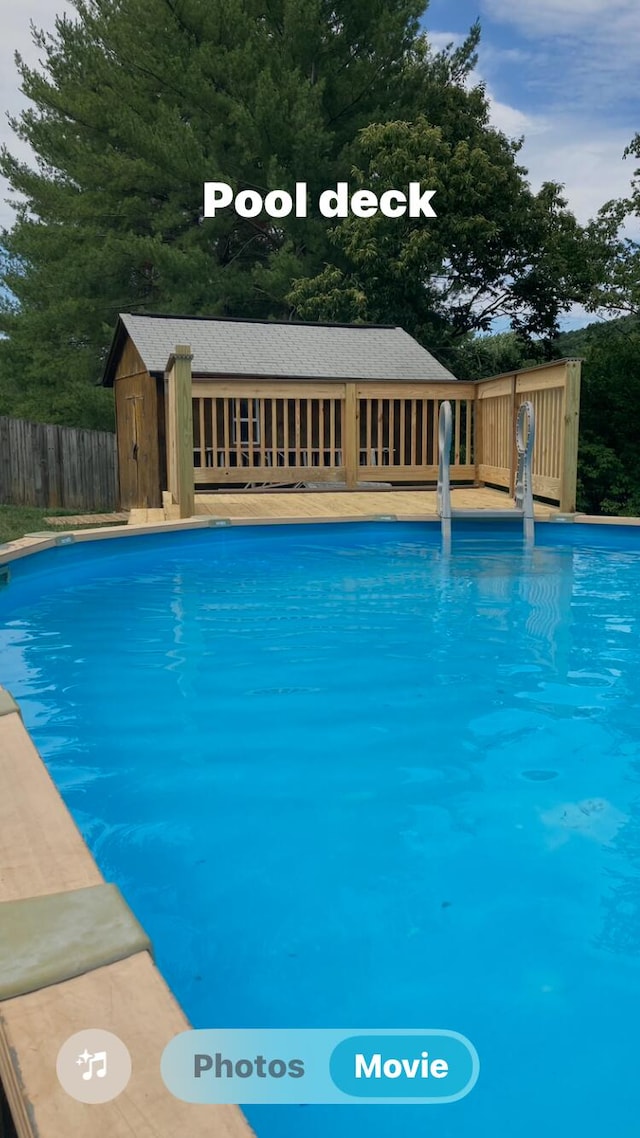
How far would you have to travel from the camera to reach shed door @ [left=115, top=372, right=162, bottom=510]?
14664 millimetres

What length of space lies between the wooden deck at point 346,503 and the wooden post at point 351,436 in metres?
0.21

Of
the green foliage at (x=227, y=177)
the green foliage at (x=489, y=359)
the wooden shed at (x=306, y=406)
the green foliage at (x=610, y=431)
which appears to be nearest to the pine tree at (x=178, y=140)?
the green foliage at (x=227, y=177)

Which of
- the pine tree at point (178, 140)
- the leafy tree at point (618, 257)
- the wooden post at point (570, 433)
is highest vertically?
the pine tree at point (178, 140)

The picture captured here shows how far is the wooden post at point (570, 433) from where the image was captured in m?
8.43

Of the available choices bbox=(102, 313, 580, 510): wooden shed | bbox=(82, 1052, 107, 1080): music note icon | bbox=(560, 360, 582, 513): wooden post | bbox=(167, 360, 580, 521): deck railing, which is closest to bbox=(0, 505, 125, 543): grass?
bbox=(102, 313, 580, 510): wooden shed

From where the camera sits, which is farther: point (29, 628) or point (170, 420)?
point (170, 420)

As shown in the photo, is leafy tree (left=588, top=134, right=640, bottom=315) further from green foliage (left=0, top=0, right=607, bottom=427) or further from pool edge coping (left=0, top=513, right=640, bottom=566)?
pool edge coping (left=0, top=513, right=640, bottom=566)

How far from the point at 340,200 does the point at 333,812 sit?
2170 centimetres

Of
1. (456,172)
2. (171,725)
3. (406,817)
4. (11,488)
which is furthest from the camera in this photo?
(456,172)

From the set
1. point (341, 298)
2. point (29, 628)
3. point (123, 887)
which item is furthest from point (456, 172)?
point (123, 887)

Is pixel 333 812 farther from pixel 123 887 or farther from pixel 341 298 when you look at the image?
pixel 341 298

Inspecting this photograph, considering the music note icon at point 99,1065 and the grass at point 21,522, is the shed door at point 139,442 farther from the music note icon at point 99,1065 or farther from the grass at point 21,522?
the music note icon at point 99,1065

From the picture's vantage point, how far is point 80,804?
9.65 feet

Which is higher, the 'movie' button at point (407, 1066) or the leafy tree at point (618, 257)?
the leafy tree at point (618, 257)
